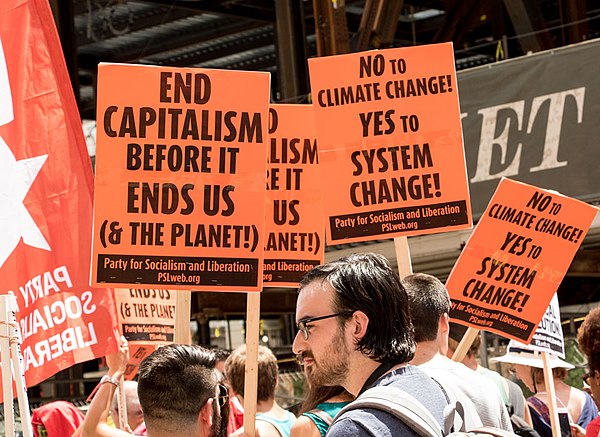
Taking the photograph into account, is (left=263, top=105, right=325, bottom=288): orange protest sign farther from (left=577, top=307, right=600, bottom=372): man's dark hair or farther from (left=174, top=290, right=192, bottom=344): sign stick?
(left=577, top=307, right=600, bottom=372): man's dark hair

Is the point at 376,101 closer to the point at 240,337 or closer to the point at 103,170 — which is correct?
the point at 103,170

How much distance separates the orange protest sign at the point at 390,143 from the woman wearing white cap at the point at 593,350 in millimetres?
1452

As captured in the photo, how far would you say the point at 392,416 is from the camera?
2.65m

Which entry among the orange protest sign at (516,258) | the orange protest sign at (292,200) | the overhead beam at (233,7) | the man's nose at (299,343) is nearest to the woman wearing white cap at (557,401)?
the orange protest sign at (516,258)

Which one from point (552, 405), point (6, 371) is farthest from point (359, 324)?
point (552, 405)

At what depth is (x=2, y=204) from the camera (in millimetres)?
4719

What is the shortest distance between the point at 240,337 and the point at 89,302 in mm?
15641

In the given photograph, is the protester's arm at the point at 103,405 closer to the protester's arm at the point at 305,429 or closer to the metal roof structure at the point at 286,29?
the protester's arm at the point at 305,429

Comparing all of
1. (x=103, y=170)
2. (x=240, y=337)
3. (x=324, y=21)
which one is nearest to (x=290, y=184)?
(x=103, y=170)

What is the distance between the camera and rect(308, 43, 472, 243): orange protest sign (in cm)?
560

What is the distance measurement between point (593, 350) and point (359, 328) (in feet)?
4.99

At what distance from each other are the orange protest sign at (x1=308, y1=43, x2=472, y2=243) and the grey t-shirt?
2.73 metres

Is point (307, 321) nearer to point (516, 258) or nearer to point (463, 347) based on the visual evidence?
point (463, 347)

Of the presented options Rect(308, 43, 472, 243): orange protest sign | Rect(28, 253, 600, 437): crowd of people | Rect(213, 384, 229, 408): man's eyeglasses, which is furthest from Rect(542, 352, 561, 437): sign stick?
Rect(213, 384, 229, 408): man's eyeglasses
